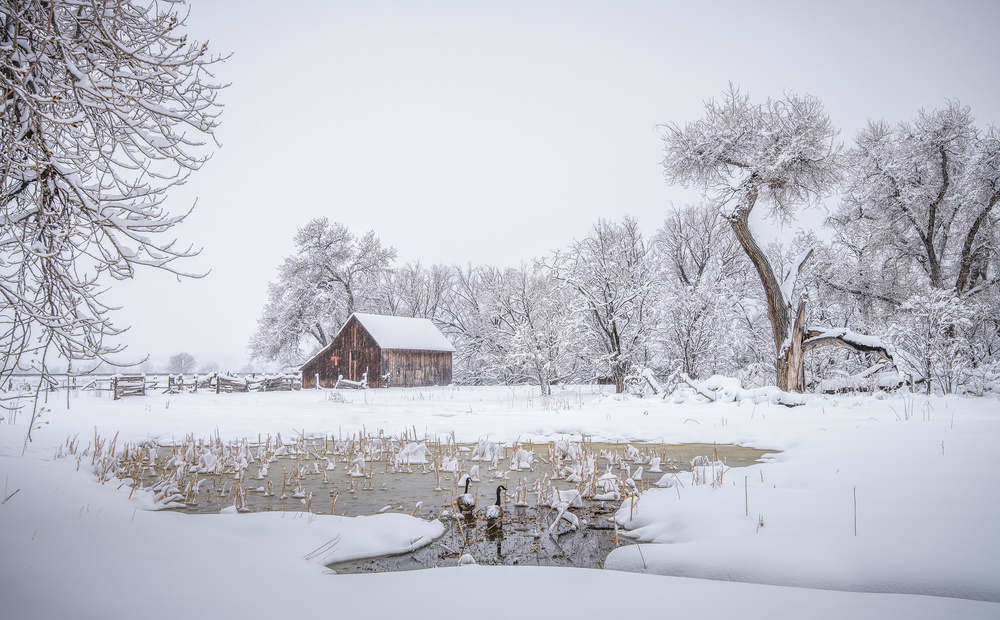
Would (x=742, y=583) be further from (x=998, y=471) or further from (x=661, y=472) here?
(x=661, y=472)

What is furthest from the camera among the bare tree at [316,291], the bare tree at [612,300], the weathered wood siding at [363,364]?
the bare tree at [316,291]

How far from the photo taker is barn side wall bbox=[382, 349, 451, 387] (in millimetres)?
29594

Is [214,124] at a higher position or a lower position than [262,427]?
higher

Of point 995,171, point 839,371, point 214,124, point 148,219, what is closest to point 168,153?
point 214,124

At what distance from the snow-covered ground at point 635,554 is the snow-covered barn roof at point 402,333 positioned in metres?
25.7

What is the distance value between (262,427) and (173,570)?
783 centimetres

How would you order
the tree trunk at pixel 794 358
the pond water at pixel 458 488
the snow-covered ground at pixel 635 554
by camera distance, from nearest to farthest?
the snow-covered ground at pixel 635 554
the pond water at pixel 458 488
the tree trunk at pixel 794 358

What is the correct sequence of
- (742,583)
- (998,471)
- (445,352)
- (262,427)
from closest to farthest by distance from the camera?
(742,583) < (998,471) < (262,427) < (445,352)

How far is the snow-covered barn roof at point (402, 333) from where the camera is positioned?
2975 centimetres

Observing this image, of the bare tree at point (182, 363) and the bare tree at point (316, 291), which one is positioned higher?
the bare tree at point (316, 291)

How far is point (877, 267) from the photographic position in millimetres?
17359

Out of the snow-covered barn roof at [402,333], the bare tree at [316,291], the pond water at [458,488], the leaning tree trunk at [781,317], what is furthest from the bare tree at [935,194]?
the bare tree at [316,291]

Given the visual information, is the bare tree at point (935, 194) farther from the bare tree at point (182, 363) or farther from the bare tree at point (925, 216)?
the bare tree at point (182, 363)

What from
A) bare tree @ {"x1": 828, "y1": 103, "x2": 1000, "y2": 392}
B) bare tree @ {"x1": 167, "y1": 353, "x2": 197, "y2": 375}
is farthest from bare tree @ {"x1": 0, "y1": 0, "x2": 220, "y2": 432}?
bare tree @ {"x1": 167, "y1": 353, "x2": 197, "y2": 375}
